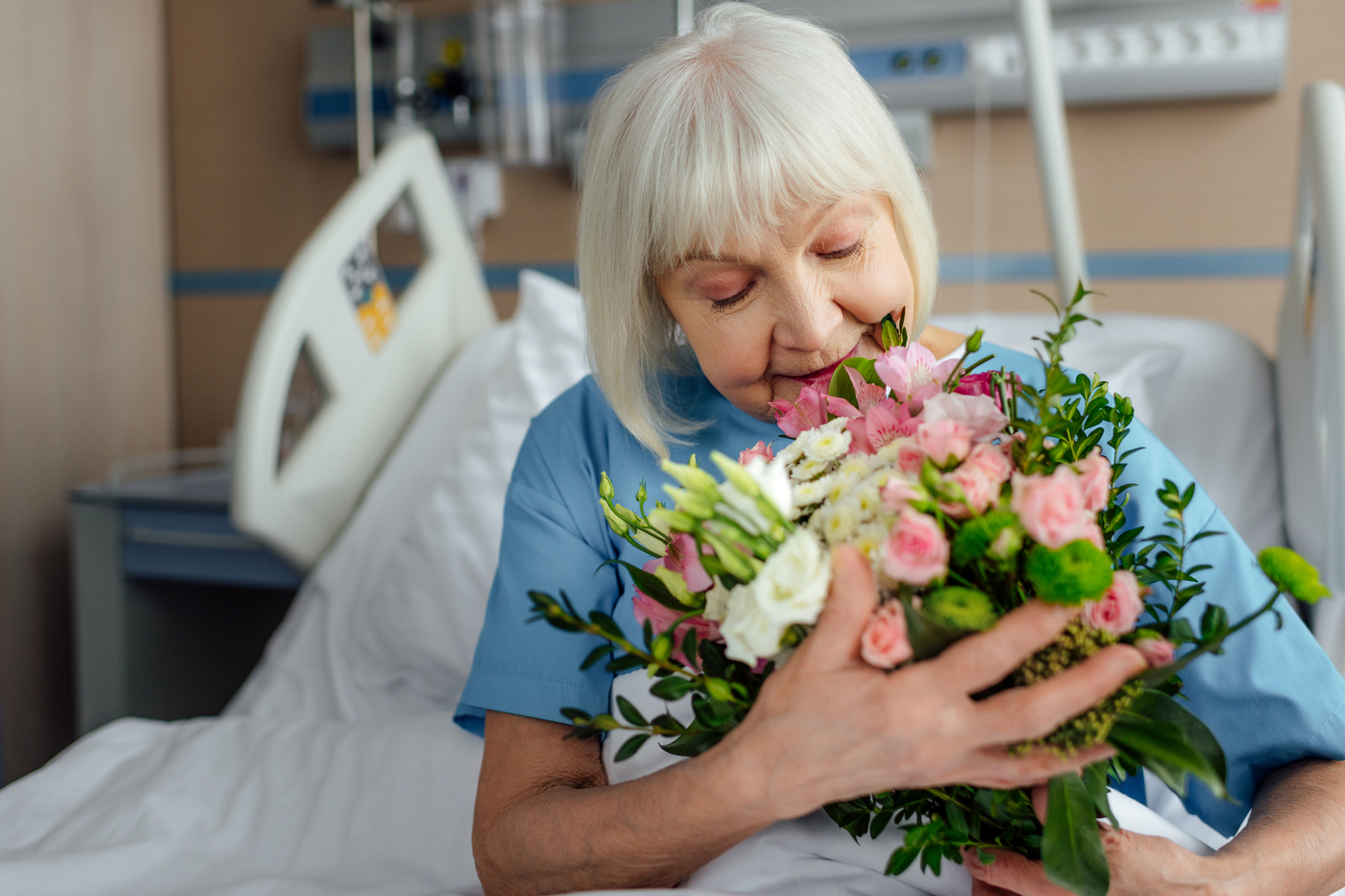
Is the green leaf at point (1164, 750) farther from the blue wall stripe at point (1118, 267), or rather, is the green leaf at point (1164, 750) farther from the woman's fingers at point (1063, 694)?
the blue wall stripe at point (1118, 267)

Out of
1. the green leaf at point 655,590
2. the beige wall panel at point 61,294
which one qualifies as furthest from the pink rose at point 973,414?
the beige wall panel at point 61,294

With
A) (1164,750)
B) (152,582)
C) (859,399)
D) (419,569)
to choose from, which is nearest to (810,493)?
(859,399)

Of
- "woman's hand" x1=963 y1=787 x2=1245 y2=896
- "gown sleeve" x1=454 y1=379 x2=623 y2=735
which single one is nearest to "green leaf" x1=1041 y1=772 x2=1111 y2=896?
"woman's hand" x1=963 y1=787 x2=1245 y2=896

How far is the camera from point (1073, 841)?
59cm

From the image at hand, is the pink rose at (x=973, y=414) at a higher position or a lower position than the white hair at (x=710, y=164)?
lower

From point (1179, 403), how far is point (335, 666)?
4.60ft

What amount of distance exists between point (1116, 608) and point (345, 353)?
150cm

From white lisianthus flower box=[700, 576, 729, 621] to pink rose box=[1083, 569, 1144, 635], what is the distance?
0.21 metres

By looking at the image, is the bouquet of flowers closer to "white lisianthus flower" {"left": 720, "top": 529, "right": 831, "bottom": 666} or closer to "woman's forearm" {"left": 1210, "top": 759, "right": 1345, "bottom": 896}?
"white lisianthus flower" {"left": 720, "top": 529, "right": 831, "bottom": 666}

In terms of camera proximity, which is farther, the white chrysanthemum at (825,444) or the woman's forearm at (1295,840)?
the woman's forearm at (1295,840)

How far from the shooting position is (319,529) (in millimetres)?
1738

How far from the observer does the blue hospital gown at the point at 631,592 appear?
0.86m

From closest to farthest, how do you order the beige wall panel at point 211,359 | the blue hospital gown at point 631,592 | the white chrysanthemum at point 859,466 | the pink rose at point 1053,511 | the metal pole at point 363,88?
the pink rose at point 1053,511 < the white chrysanthemum at point 859,466 < the blue hospital gown at point 631,592 < the metal pole at point 363,88 < the beige wall panel at point 211,359

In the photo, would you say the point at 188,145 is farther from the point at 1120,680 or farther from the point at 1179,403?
the point at 1120,680
